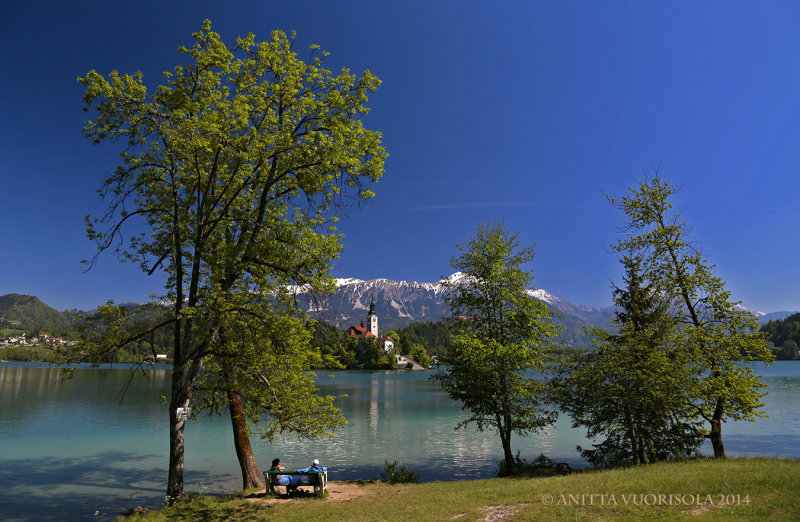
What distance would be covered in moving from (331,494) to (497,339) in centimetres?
1061

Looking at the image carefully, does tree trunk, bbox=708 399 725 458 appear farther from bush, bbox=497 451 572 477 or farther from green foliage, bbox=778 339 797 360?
green foliage, bbox=778 339 797 360

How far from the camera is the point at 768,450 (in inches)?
1071

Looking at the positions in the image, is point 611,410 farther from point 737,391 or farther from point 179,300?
point 179,300

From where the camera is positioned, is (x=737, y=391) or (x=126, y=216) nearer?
(x=126, y=216)

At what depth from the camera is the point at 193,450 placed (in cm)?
2894

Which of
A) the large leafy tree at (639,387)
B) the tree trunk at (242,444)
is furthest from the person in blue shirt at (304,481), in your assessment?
the large leafy tree at (639,387)

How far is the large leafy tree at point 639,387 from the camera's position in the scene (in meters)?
17.0

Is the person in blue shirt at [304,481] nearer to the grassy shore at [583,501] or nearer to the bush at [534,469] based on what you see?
the grassy shore at [583,501]

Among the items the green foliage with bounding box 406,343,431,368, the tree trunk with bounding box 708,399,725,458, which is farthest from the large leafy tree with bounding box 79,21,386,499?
the green foliage with bounding box 406,343,431,368

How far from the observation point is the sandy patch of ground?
48.0 ft

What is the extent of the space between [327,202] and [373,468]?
16477 millimetres

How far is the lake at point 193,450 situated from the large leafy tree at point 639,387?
18.0 feet

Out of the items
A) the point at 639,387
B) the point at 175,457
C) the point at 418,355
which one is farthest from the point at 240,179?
the point at 418,355

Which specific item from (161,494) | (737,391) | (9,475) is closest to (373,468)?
(161,494)
